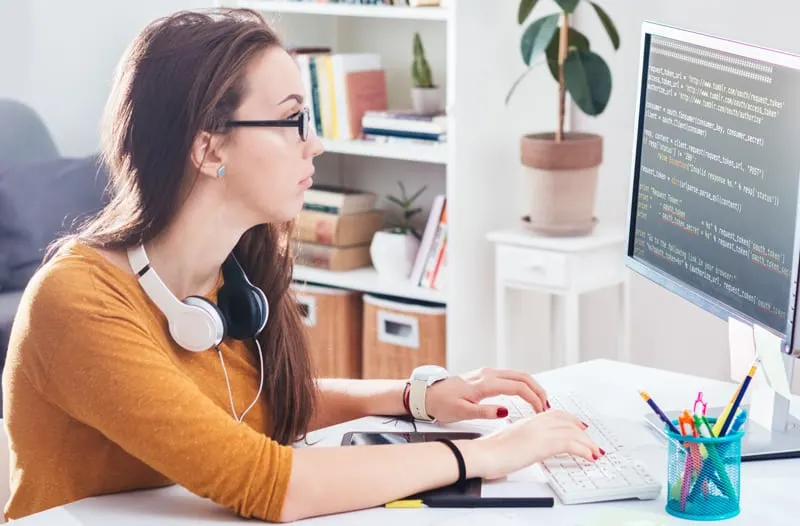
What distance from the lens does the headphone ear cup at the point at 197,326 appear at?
1.45m

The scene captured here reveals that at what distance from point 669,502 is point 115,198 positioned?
755 mm

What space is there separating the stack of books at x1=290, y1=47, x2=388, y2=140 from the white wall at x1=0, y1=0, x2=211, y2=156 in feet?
2.28

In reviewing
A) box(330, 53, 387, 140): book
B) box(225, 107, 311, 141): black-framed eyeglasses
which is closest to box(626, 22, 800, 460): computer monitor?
box(225, 107, 311, 141): black-framed eyeglasses

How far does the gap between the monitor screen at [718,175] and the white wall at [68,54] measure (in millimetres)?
2552

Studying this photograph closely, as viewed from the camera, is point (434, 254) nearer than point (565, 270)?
No

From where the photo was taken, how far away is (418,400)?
167 centimetres

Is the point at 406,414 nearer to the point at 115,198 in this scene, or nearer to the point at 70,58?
the point at 115,198

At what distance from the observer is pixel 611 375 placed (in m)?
1.87

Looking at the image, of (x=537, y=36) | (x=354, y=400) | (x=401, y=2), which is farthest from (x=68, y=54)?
(x=354, y=400)

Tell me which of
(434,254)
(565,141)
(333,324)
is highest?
(565,141)

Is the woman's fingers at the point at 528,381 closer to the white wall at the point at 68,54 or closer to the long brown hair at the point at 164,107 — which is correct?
the long brown hair at the point at 164,107

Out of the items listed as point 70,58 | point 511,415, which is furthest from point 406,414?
point 70,58

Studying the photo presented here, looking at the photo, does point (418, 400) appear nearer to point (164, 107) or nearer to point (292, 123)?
point (292, 123)

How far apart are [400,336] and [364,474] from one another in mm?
2082
